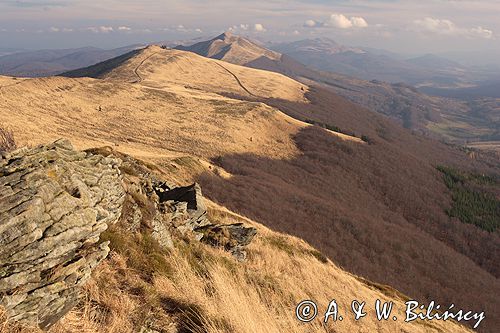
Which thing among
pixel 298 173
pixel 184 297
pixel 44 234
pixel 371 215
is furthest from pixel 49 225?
pixel 298 173

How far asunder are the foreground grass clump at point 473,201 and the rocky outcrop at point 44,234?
348ft

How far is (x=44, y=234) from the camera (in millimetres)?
8844

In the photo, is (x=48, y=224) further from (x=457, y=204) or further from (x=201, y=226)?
(x=457, y=204)

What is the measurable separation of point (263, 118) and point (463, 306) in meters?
85.4

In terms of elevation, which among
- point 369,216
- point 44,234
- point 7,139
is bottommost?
point 369,216

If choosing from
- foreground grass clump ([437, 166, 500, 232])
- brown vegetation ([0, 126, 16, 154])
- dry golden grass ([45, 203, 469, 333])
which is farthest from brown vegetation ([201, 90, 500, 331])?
dry golden grass ([45, 203, 469, 333])

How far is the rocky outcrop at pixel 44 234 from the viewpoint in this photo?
8180mm

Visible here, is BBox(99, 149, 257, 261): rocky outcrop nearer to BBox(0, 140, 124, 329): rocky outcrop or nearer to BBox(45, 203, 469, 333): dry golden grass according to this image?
BBox(45, 203, 469, 333): dry golden grass

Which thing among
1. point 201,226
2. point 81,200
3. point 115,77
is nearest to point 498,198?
point 201,226

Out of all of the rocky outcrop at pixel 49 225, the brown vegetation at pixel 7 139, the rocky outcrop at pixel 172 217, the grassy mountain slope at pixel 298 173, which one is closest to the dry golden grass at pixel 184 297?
the rocky outcrop at pixel 49 225

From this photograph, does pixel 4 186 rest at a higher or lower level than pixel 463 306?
higher

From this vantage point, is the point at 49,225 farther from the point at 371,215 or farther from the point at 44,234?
the point at 371,215

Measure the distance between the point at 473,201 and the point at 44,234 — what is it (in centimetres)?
12621

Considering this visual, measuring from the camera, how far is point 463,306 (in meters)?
49.8
